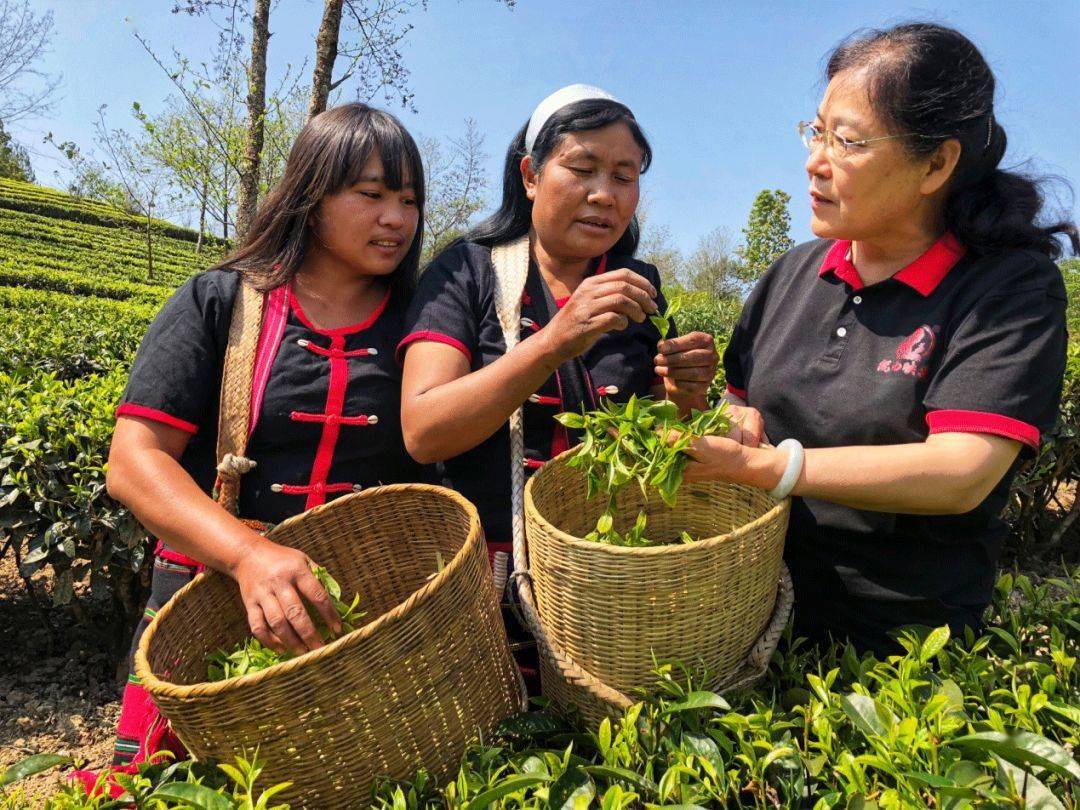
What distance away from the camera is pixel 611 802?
1049mm

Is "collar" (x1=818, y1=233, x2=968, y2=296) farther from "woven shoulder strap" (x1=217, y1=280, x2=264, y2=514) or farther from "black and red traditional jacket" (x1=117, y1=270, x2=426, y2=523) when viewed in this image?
"woven shoulder strap" (x1=217, y1=280, x2=264, y2=514)

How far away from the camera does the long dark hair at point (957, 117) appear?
157 centimetres

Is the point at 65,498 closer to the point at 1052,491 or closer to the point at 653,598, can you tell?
the point at 653,598

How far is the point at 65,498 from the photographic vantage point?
321 centimetres

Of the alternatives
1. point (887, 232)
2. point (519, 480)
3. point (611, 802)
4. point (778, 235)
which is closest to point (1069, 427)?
point (887, 232)

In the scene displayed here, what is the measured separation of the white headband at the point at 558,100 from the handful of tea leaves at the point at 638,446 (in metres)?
0.78

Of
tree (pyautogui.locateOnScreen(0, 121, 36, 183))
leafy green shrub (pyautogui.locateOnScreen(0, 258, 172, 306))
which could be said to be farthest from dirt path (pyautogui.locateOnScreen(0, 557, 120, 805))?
tree (pyautogui.locateOnScreen(0, 121, 36, 183))

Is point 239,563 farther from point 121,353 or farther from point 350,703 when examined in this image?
point 121,353

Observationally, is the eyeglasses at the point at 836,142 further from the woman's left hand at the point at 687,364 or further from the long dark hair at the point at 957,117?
the woman's left hand at the point at 687,364

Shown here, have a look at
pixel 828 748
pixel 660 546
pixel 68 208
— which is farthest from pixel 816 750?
pixel 68 208

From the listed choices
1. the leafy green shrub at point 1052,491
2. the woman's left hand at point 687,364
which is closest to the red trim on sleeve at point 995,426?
the woman's left hand at point 687,364

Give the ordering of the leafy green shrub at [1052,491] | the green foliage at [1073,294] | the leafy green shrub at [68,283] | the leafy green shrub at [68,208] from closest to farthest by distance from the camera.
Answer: the leafy green shrub at [1052,491] → the leafy green shrub at [68,283] → the green foliage at [1073,294] → the leafy green shrub at [68,208]

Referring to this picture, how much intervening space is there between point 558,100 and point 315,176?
640mm

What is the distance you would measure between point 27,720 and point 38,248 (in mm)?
22239
